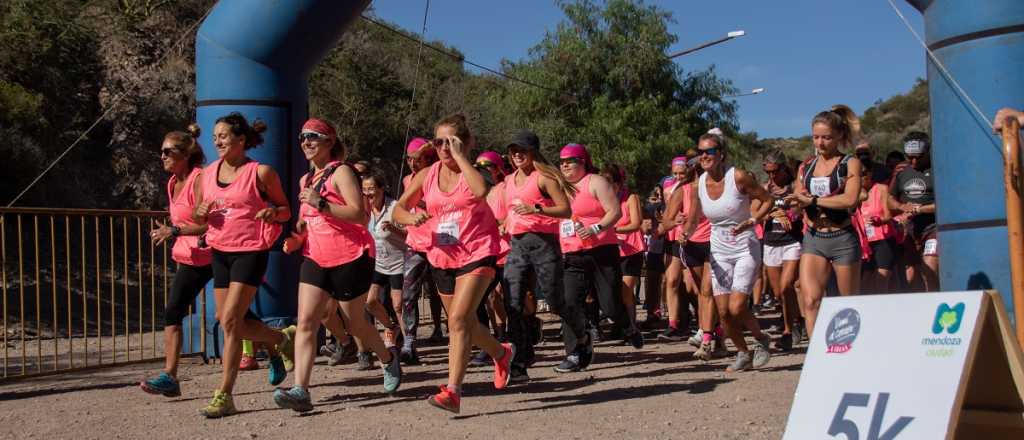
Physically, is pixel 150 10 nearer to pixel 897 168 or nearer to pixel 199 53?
pixel 199 53

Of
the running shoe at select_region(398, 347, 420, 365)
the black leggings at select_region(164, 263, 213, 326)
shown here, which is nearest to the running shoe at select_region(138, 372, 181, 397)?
the black leggings at select_region(164, 263, 213, 326)

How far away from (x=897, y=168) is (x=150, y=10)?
19762 millimetres

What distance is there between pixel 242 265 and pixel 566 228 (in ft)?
11.0

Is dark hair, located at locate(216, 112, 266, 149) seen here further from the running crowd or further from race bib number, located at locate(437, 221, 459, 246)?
race bib number, located at locate(437, 221, 459, 246)

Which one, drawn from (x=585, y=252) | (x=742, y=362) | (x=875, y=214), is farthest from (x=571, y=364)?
(x=875, y=214)

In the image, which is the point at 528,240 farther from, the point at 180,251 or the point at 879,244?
the point at 879,244

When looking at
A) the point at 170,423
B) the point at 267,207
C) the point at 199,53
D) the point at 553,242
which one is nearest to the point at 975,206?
the point at 553,242

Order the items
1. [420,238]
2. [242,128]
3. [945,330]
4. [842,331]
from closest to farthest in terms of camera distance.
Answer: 1. [945,330]
2. [842,331]
3. [242,128]
4. [420,238]

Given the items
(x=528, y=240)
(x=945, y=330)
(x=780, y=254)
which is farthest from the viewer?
(x=780, y=254)

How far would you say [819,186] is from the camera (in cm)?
732

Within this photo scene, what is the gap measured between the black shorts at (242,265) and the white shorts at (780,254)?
5.92 m

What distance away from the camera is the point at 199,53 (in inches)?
396

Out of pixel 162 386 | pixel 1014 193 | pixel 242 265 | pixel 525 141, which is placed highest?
pixel 525 141

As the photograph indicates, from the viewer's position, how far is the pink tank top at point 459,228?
21.8 feet
